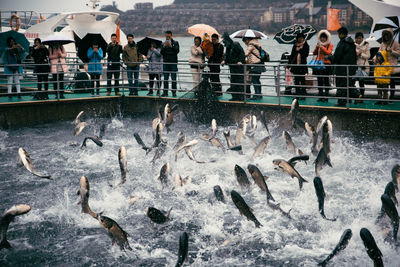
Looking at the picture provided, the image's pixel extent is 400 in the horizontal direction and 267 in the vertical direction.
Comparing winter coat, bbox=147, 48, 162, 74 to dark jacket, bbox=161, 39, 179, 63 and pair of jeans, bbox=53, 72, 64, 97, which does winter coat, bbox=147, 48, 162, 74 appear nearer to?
dark jacket, bbox=161, 39, 179, 63

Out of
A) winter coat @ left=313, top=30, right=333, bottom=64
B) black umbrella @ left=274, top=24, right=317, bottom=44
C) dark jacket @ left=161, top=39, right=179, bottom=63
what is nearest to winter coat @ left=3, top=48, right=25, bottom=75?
dark jacket @ left=161, top=39, right=179, bottom=63

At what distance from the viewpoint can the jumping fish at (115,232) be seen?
594 centimetres

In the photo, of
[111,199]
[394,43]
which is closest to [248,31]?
[394,43]

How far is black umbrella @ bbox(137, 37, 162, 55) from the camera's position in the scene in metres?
16.3

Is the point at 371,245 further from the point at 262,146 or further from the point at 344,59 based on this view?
the point at 344,59

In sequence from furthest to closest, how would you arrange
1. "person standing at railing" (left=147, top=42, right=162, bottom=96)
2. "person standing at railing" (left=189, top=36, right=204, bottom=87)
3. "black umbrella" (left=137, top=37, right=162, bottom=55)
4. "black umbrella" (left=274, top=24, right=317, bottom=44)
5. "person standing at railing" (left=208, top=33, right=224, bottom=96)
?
"black umbrella" (left=137, top=37, right=162, bottom=55)
"person standing at railing" (left=147, top=42, right=162, bottom=96)
"black umbrella" (left=274, top=24, right=317, bottom=44)
"person standing at railing" (left=189, top=36, right=204, bottom=87)
"person standing at railing" (left=208, top=33, right=224, bottom=96)

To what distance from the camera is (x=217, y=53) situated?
48.6 ft

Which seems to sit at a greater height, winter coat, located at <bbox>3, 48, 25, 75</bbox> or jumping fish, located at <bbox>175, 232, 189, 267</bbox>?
winter coat, located at <bbox>3, 48, 25, 75</bbox>

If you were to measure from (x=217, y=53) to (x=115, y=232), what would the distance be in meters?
9.74

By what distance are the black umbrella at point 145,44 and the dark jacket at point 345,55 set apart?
6547 mm

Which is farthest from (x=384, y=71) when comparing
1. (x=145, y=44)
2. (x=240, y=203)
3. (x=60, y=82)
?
(x=60, y=82)

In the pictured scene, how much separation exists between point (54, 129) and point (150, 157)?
4.62m

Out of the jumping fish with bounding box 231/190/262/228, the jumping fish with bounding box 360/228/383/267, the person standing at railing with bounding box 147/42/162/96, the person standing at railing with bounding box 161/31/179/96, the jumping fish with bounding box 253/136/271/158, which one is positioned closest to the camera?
the jumping fish with bounding box 360/228/383/267

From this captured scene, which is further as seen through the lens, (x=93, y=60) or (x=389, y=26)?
(x=93, y=60)
